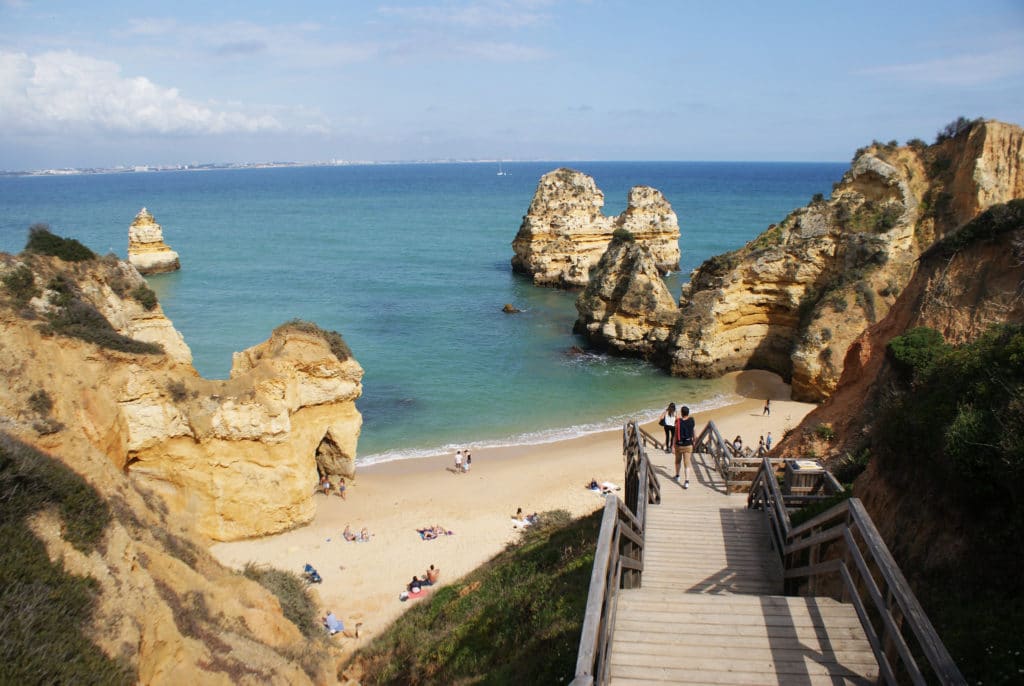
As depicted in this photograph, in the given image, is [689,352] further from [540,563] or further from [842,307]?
[540,563]

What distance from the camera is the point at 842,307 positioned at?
2928 cm

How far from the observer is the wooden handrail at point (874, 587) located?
13.9ft

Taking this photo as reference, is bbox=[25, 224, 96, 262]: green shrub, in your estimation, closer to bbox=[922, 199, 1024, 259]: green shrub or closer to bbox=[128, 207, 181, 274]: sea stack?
bbox=[922, 199, 1024, 259]: green shrub

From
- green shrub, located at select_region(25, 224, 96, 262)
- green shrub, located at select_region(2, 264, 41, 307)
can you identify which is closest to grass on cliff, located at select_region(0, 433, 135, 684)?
green shrub, located at select_region(2, 264, 41, 307)

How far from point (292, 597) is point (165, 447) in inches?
234

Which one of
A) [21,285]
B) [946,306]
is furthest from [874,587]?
[21,285]

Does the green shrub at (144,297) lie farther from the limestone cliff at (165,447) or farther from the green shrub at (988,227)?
the green shrub at (988,227)

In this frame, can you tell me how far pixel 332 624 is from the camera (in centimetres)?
1525

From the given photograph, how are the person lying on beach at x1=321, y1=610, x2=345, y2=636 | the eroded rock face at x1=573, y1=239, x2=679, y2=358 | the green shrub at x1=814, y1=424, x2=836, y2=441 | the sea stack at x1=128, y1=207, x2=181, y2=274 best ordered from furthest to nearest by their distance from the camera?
the sea stack at x1=128, y1=207, x2=181, y2=274, the eroded rock face at x1=573, y1=239, x2=679, y2=358, the person lying on beach at x1=321, y1=610, x2=345, y2=636, the green shrub at x1=814, y1=424, x2=836, y2=441

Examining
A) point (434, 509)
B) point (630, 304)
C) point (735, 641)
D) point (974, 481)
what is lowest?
point (434, 509)

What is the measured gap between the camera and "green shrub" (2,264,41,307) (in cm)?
1452

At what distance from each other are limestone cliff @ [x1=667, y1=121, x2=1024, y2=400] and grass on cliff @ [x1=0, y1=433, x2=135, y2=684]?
→ 95.5ft

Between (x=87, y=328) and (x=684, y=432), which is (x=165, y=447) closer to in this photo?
(x=87, y=328)

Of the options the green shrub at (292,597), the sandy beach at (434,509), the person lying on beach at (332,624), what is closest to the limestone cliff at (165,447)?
the green shrub at (292,597)
